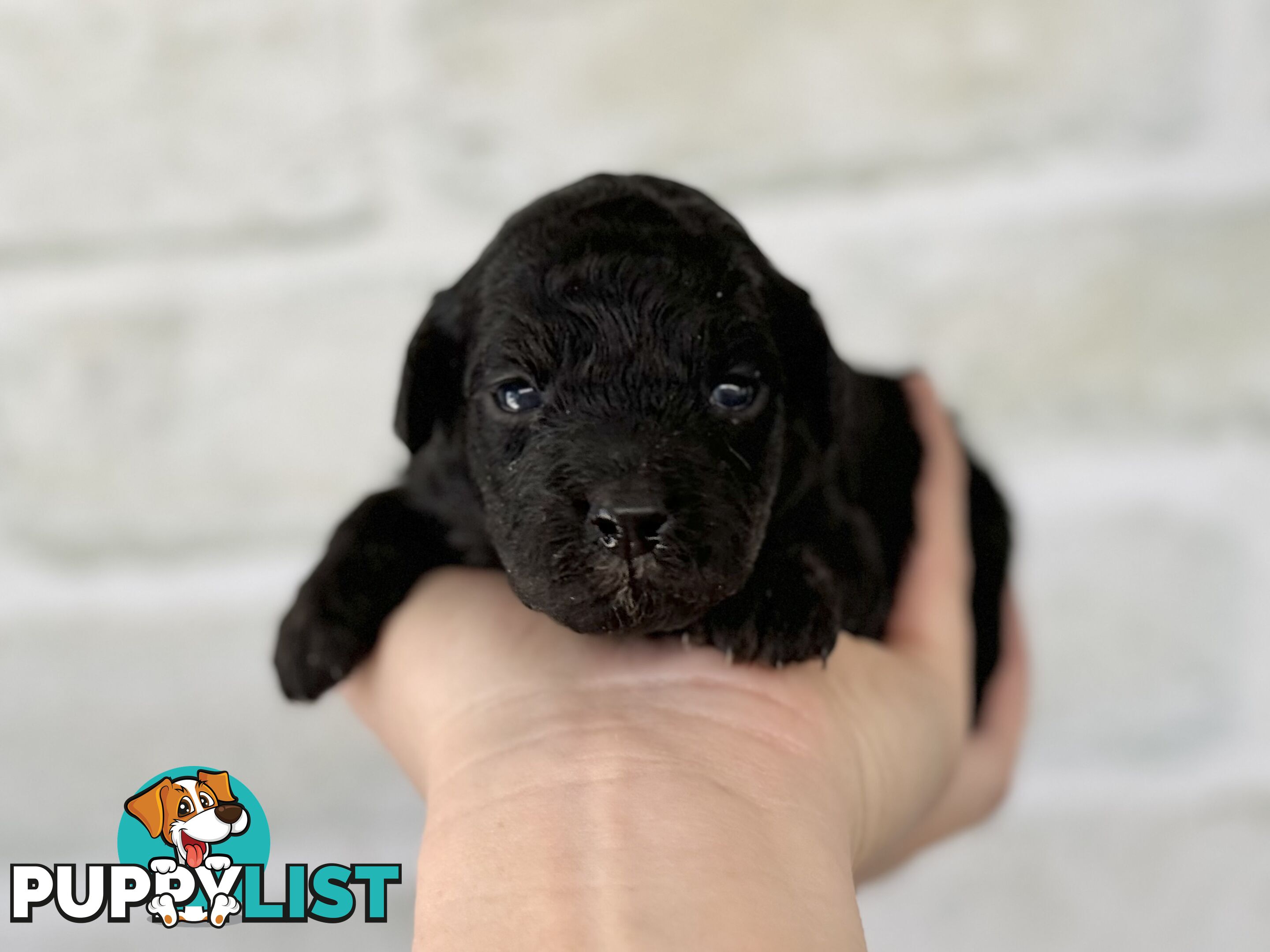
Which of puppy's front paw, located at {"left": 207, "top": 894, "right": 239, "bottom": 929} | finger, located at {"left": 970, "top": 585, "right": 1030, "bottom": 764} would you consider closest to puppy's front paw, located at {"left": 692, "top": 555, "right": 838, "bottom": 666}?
finger, located at {"left": 970, "top": 585, "right": 1030, "bottom": 764}

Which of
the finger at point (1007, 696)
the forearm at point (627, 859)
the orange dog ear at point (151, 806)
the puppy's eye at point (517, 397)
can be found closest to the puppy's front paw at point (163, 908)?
the orange dog ear at point (151, 806)

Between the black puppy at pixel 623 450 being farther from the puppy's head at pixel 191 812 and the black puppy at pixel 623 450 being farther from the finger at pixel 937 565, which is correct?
A: the puppy's head at pixel 191 812

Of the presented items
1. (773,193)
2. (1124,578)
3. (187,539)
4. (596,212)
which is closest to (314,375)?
(187,539)

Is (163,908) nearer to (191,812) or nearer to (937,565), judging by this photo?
(191,812)

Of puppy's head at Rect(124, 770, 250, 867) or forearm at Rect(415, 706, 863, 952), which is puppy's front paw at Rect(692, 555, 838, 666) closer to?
forearm at Rect(415, 706, 863, 952)

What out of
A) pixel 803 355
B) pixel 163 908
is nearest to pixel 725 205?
pixel 803 355

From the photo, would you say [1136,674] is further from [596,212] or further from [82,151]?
[82,151]

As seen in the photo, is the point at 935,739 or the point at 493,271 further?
the point at 935,739
